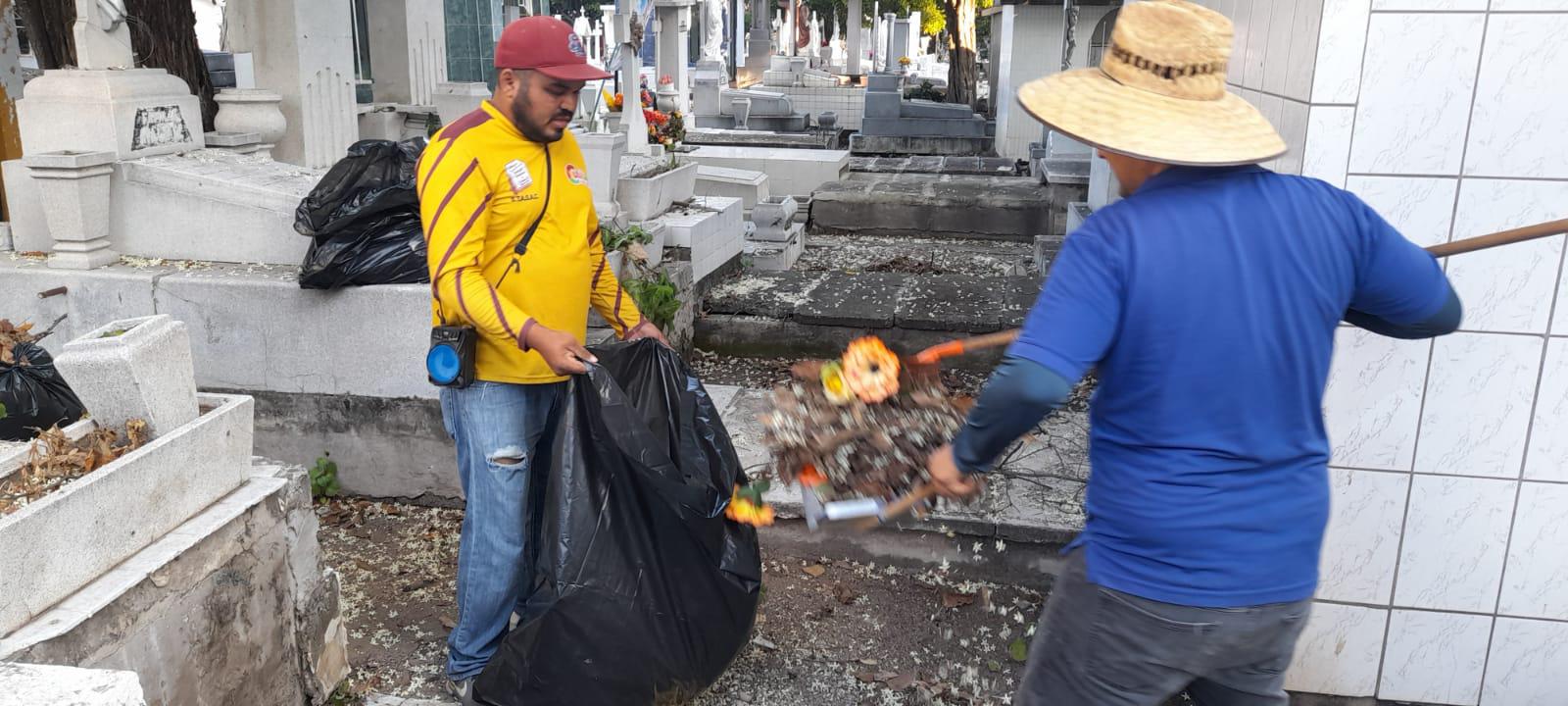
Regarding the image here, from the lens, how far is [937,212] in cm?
1100

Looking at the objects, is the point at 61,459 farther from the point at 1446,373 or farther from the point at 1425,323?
the point at 1446,373

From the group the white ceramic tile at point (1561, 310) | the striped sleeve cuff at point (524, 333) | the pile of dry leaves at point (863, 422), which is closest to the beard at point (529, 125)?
the striped sleeve cuff at point (524, 333)

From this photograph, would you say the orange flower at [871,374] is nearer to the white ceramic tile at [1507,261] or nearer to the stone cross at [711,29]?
the white ceramic tile at [1507,261]

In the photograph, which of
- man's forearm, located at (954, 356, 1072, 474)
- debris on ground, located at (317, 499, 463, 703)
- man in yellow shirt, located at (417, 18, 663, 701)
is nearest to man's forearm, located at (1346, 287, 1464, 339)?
man's forearm, located at (954, 356, 1072, 474)

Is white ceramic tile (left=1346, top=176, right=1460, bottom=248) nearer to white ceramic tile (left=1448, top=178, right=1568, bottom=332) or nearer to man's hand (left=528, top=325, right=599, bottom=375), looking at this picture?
white ceramic tile (left=1448, top=178, right=1568, bottom=332)

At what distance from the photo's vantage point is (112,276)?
14.5 feet

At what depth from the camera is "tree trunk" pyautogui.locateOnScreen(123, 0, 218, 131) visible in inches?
275

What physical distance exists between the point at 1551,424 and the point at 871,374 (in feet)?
5.79

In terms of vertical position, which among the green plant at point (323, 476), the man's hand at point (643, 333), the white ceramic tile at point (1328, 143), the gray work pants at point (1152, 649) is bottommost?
the green plant at point (323, 476)

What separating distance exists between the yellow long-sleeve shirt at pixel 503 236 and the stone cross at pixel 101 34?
2.75m

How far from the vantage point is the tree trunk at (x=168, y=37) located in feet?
22.9

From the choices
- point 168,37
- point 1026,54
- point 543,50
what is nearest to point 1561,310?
point 543,50

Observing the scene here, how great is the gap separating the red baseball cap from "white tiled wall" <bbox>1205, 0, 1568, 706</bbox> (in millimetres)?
1838

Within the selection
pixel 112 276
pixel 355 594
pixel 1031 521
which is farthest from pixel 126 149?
pixel 1031 521
